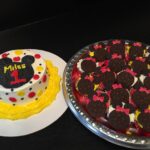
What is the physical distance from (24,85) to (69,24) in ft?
1.33

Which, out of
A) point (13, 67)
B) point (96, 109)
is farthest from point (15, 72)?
point (96, 109)

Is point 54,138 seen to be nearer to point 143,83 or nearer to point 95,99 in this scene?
point 95,99

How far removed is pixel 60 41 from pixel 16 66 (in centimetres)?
27

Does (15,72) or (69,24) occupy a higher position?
(69,24)

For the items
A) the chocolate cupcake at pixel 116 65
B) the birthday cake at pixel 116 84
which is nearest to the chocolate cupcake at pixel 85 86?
the birthday cake at pixel 116 84

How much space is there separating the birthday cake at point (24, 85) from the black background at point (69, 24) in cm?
16

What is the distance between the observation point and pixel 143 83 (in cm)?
96

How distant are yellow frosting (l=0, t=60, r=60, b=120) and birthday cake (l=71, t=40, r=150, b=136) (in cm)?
7

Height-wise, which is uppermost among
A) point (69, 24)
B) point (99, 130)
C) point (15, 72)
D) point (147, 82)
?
point (69, 24)

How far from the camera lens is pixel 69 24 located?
122cm

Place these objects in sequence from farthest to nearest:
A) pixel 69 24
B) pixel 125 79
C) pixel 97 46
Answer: pixel 69 24
pixel 97 46
pixel 125 79

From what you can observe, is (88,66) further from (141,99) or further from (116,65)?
(141,99)

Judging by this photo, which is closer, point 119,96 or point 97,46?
point 119,96

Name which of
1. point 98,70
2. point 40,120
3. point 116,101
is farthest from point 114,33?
point 40,120
